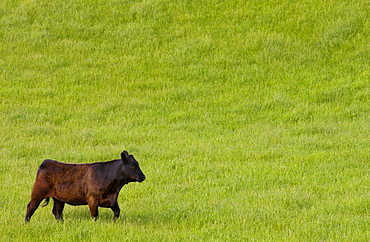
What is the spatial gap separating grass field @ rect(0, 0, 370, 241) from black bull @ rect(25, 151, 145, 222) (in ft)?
1.26

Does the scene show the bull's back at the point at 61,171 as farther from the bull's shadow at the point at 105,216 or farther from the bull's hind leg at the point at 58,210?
the bull's shadow at the point at 105,216

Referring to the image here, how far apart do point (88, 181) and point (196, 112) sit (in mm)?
13199

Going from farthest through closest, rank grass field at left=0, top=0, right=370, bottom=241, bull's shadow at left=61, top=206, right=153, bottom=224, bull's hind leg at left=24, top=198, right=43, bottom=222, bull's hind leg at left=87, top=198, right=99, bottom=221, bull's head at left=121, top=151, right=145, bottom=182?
1. grass field at left=0, top=0, right=370, bottom=241
2. bull's shadow at left=61, top=206, right=153, bottom=224
3. bull's hind leg at left=24, top=198, right=43, bottom=222
4. bull's hind leg at left=87, top=198, right=99, bottom=221
5. bull's head at left=121, top=151, right=145, bottom=182

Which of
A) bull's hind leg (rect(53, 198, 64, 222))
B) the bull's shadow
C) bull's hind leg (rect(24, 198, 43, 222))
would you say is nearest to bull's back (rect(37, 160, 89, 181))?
bull's hind leg (rect(24, 198, 43, 222))

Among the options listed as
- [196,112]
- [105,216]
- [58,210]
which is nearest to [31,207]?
[58,210]

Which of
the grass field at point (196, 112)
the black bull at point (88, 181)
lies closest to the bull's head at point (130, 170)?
the black bull at point (88, 181)

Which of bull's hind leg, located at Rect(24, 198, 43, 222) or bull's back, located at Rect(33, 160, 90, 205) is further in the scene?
bull's hind leg, located at Rect(24, 198, 43, 222)

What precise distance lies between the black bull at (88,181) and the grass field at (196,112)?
15.1 inches

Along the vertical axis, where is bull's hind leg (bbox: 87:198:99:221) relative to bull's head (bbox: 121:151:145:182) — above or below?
below

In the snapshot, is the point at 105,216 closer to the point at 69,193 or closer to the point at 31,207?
the point at 69,193

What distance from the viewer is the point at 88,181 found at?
32.9 ft

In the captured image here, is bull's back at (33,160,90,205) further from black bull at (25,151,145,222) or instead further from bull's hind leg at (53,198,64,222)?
bull's hind leg at (53,198,64,222)

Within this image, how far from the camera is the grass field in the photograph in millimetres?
10922

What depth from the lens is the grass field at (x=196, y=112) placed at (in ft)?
35.8
